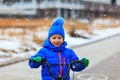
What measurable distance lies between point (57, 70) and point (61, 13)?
49.3 metres

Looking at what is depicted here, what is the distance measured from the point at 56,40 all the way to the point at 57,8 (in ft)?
156

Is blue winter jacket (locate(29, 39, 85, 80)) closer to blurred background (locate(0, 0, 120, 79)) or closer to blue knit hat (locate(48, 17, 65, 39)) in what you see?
blue knit hat (locate(48, 17, 65, 39))

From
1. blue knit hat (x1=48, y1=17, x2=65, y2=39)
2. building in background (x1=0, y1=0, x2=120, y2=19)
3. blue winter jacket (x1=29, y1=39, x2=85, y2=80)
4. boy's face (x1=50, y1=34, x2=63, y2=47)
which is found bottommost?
building in background (x1=0, y1=0, x2=120, y2=19)

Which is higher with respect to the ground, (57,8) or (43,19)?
(43,19)

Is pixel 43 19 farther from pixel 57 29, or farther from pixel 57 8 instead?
pixel 57 29

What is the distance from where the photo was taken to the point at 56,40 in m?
4.34

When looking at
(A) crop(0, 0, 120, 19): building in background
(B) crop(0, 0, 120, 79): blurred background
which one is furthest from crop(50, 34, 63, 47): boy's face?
(A) crop(0, 0, 120, 19): building in background

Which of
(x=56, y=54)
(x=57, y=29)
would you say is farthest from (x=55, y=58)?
(x=57, y=29)

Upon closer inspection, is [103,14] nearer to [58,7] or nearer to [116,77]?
[58,7]

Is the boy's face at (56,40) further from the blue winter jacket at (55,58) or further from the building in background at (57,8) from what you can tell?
the building in background at (57,8)

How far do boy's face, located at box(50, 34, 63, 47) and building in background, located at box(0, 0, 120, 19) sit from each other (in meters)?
32.9

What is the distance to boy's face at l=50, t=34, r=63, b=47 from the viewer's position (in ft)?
14.2

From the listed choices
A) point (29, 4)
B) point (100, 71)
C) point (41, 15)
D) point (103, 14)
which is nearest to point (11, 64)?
point (100, 71)

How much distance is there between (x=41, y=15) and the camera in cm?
4519
